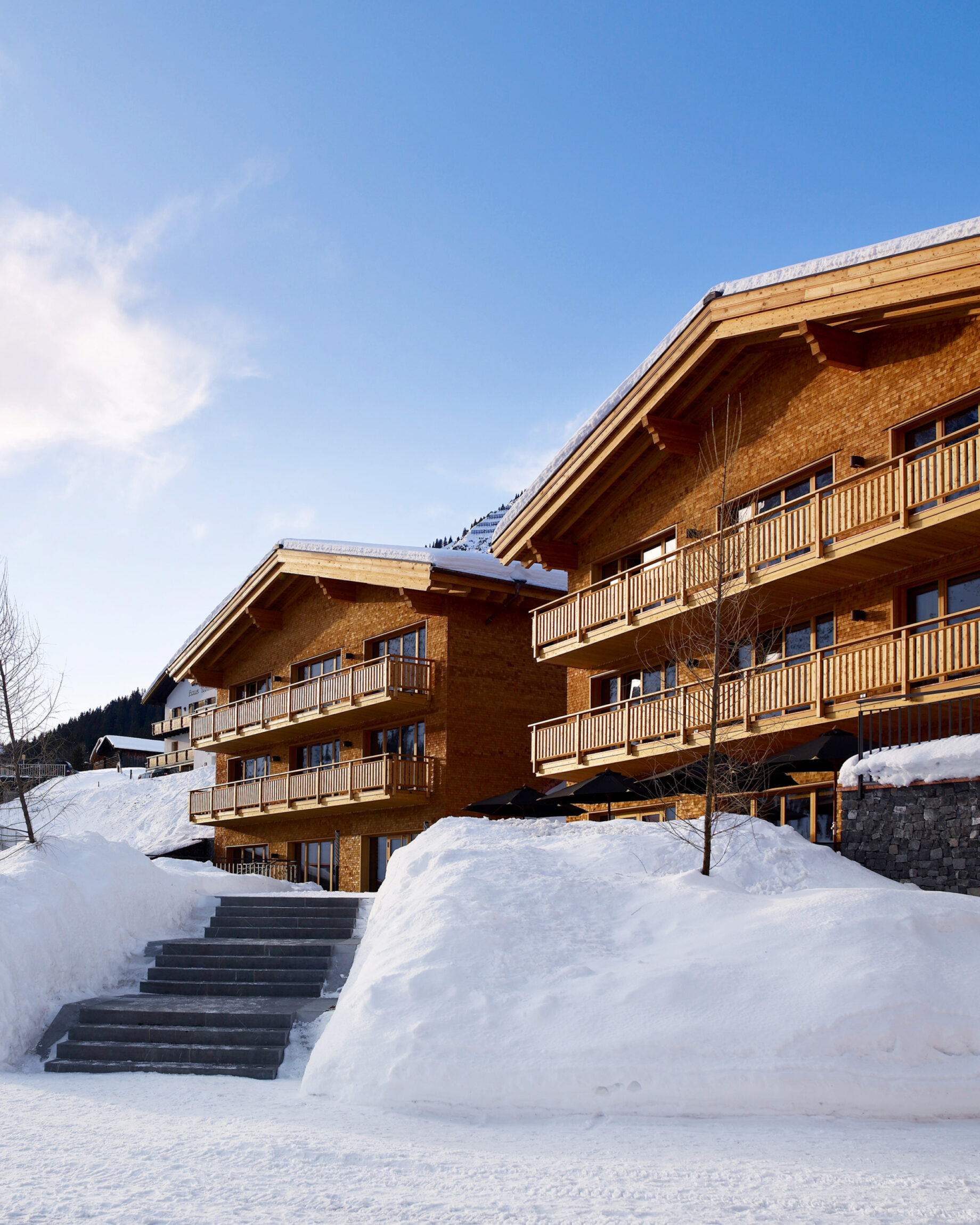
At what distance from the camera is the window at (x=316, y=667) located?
98.5 feet

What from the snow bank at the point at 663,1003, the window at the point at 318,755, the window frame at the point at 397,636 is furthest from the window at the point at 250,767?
the snow bank at the point at 663,1003

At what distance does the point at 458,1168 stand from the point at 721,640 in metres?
8.43

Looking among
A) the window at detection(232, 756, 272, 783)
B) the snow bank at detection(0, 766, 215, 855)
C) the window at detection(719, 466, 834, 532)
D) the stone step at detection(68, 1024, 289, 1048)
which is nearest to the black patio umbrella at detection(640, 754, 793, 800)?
the window at detection(719, 466, 834, 532)

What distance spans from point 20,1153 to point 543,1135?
3.30 meters

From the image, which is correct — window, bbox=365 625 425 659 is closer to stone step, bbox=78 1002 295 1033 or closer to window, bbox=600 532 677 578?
window, bbox=600 532 677 578

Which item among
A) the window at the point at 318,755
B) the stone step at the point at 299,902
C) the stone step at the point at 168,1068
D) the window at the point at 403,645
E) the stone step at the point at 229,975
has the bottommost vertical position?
the stone step at the point at 168,1068

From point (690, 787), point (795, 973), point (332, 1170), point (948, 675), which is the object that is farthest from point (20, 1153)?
point (948, 675)

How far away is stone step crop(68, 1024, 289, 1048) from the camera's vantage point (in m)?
10.2

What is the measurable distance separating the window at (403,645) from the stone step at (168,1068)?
633 inches

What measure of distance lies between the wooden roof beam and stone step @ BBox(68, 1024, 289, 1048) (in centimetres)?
1329

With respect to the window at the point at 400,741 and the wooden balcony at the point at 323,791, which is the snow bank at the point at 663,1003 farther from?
the window at the point at 400,741

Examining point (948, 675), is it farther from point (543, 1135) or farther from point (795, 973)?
point (543, 1135)

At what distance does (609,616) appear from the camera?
21.3 metres

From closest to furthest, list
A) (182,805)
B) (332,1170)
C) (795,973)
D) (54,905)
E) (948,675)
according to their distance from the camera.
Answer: (332,1170) → (795,973) → (54,905) → (948,675) → (182,805)
